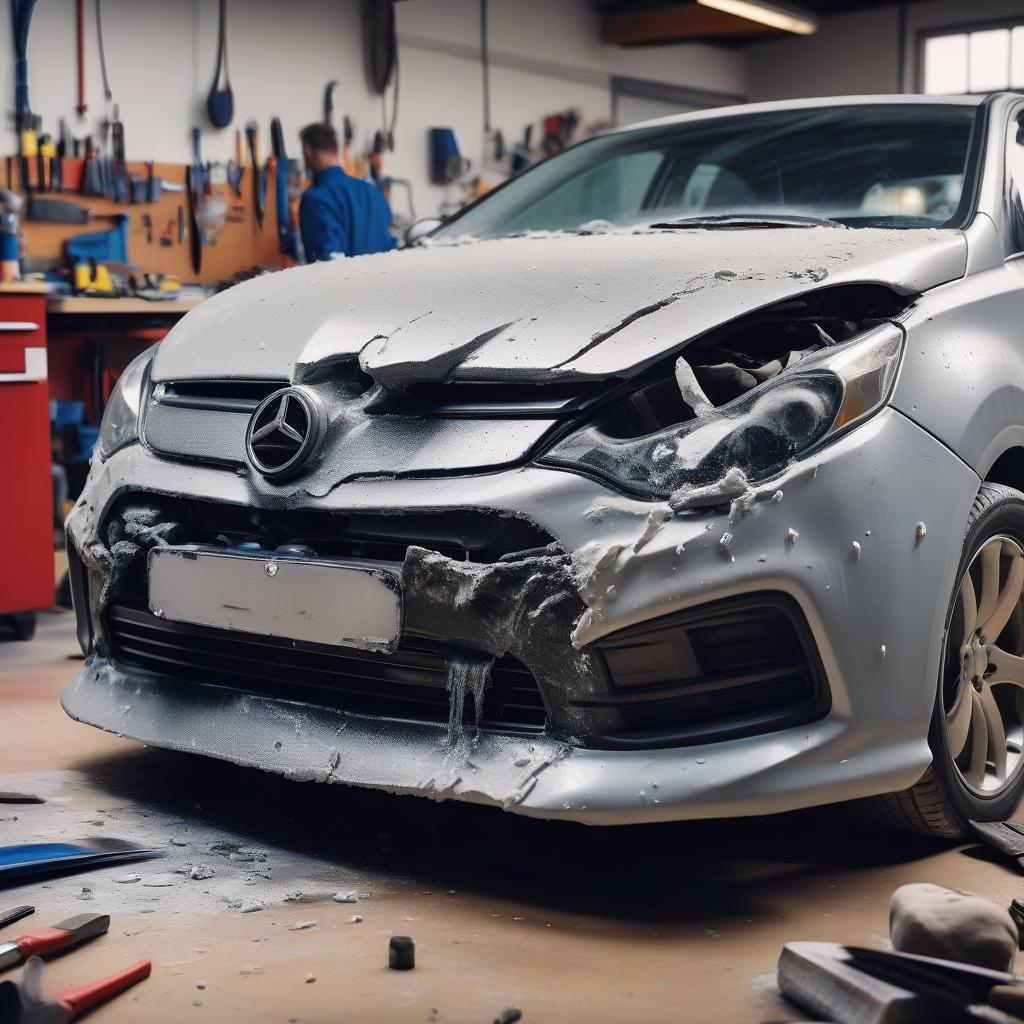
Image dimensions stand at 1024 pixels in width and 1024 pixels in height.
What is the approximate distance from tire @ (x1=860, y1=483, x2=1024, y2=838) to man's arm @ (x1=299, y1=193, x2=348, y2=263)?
4.54 metres

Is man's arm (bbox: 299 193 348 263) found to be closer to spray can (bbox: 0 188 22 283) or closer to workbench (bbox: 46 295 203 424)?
workbench (bbox: 46 295 203 424)

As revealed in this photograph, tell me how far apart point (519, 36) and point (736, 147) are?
658 centimetres

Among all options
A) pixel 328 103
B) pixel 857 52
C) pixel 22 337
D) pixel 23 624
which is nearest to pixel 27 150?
pixel 328 103

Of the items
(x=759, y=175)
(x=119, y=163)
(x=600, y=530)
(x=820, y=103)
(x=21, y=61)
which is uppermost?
(x=21, y=61)

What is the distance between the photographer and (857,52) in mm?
11648

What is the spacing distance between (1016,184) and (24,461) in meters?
3.02

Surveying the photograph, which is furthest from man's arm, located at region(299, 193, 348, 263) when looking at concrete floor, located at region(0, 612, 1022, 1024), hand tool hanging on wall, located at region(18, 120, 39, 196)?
concrete floor, located at region(0, 612, 1022, 1024)

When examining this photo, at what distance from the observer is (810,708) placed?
2.04 meters

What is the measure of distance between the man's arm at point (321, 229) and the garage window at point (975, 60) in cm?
653

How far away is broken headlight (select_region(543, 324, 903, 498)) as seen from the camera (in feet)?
6.65

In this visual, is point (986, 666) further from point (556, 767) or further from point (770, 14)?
point (770, 14)

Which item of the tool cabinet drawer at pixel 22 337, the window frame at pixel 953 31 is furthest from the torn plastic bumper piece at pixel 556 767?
the window frame at pixel 953 31

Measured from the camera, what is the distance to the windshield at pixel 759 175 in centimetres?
289

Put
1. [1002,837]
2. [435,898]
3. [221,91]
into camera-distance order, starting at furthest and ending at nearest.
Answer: [221,91]
[1002,837]
[435,898]
